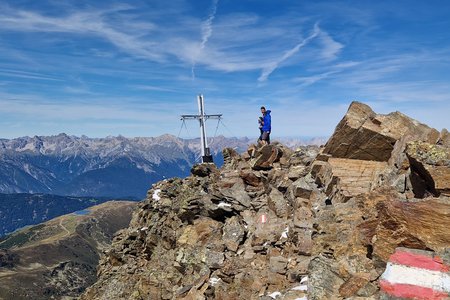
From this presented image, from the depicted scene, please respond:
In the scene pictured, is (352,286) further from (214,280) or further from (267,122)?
(267,122)

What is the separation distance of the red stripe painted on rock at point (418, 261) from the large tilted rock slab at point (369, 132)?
1205 centimetres

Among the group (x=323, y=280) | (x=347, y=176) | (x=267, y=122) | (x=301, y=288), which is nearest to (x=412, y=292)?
(x=323, y=280)

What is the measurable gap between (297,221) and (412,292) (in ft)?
40.1

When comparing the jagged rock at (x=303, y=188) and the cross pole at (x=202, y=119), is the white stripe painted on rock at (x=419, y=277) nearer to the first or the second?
the jagged rock at (x=303, y=188)

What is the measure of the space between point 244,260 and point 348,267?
9.36 meters

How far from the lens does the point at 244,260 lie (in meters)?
26.7

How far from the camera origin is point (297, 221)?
1059 inches

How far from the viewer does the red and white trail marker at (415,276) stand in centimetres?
1474

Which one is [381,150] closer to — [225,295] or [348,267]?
[348,267]

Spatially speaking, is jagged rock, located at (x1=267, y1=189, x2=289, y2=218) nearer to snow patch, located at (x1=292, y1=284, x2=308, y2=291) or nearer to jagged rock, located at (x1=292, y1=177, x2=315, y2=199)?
jagged rock, located at (x1=292, y1=177, x2=315, y2=199)

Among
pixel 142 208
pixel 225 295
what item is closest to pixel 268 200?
pixel 225 295

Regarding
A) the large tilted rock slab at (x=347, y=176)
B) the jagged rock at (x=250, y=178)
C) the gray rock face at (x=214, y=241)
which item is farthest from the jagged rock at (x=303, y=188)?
the jagged rock at (x=250, y=178)

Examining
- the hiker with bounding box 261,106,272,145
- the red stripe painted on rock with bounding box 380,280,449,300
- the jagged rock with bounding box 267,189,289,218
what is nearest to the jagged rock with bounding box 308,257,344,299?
the red stripe painted on rock with bounding box 380,280,449,300

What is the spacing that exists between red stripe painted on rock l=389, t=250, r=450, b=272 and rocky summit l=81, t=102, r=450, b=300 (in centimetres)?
24
